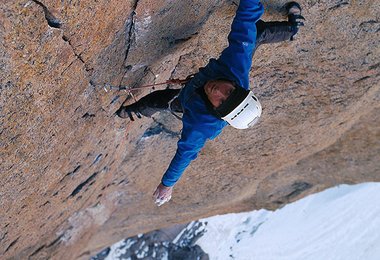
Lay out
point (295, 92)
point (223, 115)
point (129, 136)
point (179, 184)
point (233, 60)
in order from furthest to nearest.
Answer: point (179, 184) < point (295, 92) < point (129, 136) < point (233, 60) < point (223, 115)

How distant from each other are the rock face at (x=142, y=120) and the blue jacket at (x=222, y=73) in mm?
496

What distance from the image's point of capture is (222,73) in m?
3.26

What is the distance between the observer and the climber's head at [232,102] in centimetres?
290

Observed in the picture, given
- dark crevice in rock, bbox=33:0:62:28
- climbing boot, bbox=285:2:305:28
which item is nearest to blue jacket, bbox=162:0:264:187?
Result: climbing boot, bbox=285:2:305:28

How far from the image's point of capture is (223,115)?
3.00m

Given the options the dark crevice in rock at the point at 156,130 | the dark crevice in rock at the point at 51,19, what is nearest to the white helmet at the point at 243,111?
the dark crevice in rock at the point at 51,19

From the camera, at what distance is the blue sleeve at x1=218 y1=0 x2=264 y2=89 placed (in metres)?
3.13

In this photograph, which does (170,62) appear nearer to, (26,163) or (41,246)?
(26,163)

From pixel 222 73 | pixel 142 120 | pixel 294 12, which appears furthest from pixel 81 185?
pixel 294 12

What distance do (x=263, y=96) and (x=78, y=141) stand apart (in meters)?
2.18

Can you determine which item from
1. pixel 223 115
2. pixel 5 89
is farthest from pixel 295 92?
pixel 5 89

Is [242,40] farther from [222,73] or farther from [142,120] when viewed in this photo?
[142,120]

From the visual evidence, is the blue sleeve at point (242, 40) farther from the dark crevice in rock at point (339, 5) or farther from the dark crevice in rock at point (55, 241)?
the dark crevice in rock at point (55, 241)

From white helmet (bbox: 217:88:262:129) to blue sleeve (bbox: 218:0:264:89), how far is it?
0.33m
